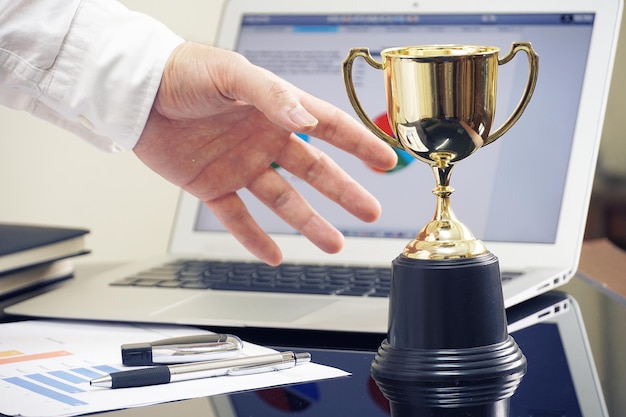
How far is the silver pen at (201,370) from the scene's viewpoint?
617mm

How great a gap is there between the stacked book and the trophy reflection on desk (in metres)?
0.48

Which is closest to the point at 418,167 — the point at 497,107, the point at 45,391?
the point at 497,107

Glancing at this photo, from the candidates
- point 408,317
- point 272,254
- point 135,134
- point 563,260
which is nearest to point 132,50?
point 135,134

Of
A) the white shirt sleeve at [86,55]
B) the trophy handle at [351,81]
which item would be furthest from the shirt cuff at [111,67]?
the trophy handle at [351,81]

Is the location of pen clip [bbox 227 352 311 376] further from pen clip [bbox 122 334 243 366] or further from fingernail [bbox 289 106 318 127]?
fingernail [bbox 289 106 318 127]

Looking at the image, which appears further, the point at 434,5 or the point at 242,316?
A: the point at 434,5

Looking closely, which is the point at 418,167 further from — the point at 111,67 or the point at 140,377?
the point at 140,377

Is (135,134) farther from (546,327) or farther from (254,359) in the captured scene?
(546,327)

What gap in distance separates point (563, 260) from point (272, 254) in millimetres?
313

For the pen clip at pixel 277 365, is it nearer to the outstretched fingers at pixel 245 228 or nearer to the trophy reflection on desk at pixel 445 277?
the trophy reflection on desk at pixel 445 277

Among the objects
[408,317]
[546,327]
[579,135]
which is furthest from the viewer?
[579,135]

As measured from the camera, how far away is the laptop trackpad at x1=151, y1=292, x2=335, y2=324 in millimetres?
790

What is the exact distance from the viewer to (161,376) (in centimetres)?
63

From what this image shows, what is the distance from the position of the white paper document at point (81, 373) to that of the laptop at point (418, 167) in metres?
0.05
